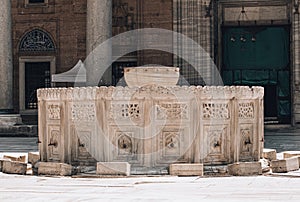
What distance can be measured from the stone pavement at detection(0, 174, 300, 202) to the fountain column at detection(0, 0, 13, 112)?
1291cm

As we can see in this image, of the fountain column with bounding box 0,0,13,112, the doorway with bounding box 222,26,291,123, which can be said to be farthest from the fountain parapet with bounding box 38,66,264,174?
the doorway with bounding box 222,26,291,123

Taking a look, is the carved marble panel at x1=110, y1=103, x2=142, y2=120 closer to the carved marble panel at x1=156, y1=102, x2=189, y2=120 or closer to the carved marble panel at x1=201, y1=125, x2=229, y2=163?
the carved marble panel at x1=156, y1=102, x2=189, y2=120

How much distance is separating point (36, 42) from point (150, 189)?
19.1 metres

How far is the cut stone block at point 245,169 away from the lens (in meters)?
11.3

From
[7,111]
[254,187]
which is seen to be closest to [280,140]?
[7,111]

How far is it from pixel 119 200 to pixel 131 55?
1885cm

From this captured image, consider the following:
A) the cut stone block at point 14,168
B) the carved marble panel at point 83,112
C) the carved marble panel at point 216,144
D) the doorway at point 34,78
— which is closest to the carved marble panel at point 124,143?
the carved marble panel at point 83,112

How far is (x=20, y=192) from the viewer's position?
930 cm

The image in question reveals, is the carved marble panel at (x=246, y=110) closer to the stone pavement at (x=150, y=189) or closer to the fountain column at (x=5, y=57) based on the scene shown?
the stone pavement at (x=150, y=189)

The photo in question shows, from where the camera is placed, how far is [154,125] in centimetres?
1145

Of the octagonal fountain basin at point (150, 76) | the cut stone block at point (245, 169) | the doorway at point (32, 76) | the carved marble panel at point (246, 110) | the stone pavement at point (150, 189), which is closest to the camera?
the stone pavement at point (150, 189)

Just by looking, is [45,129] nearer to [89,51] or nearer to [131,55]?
[89,51]

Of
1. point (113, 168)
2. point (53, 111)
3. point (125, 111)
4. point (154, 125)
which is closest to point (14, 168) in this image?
point (53, 111)

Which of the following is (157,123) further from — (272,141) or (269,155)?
(272,141)
